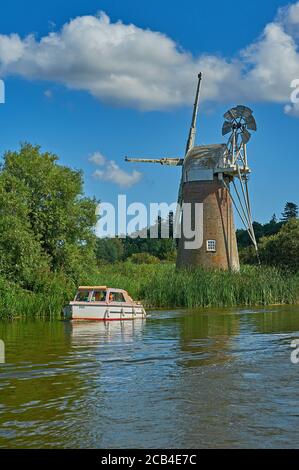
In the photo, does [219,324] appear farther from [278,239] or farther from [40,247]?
[278,239]

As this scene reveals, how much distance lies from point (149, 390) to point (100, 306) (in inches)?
606

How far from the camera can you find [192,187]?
47688mm

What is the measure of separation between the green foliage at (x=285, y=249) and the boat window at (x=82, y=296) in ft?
80.0

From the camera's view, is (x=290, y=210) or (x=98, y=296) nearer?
(x=98, y=296)

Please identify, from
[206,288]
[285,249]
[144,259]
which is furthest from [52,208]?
[144,259]

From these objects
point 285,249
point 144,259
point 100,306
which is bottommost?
point 100,306

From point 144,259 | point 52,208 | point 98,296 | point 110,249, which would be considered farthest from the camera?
point 110,249

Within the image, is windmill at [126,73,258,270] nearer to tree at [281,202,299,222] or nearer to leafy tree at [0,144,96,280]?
leafy tree at [0,144,96,280]

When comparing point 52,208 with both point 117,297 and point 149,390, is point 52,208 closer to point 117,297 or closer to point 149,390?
point 117,297

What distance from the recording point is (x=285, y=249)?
51656 millimetres

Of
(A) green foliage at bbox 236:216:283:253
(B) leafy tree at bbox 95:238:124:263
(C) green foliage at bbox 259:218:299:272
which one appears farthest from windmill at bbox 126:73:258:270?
(B) leafy tree at bbox 95:238:124:263

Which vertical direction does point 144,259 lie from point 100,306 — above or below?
above

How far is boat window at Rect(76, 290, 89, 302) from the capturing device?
28.1 metres

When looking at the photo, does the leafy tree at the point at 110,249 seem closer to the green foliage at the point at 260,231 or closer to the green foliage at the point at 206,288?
the green foliage at the point at 260,231
